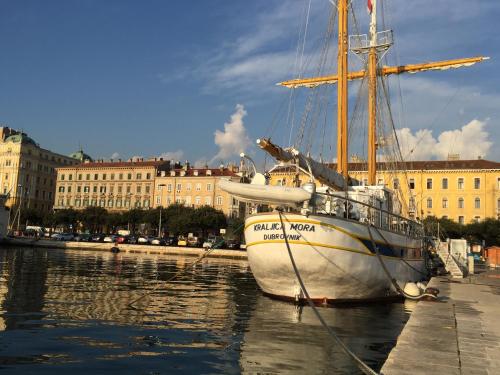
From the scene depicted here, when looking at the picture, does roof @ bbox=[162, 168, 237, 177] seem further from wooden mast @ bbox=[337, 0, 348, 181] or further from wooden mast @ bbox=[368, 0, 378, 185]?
wooden mast @ bbox=[337, 0, 348, 181]

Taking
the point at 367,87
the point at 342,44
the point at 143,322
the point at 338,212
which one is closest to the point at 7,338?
the point at 143,322

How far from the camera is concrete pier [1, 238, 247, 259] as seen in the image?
68.5 metres

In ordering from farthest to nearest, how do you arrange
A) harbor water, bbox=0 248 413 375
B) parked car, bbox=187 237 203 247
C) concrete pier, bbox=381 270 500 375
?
parked car, bbox=187 237 203 247, harbor water, bbox=0 248 413 375, concrete pier, bbox=381 270 500 375

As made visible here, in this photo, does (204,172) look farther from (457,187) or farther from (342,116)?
(342,116)

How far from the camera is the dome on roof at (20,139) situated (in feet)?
431

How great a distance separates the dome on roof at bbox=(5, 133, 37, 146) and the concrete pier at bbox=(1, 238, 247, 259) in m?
59.7

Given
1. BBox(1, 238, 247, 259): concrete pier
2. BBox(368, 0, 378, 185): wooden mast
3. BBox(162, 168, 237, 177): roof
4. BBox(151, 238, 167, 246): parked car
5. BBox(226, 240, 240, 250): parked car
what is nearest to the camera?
BBox(368, 0, 378, 185): wooden mast

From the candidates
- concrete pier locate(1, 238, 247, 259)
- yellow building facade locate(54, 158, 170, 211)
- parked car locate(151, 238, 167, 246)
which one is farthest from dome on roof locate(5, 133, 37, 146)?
parked car locate(151, 238, 167, 246)

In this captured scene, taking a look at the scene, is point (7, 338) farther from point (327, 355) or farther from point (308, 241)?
point (308, 241)

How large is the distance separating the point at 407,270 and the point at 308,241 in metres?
9.15

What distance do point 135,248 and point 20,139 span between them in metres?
76.4

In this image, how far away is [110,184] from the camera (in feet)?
402

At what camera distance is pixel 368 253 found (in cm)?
1973

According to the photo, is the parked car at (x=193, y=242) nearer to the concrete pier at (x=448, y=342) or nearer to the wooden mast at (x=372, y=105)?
the wooden mast at (x=372, y=105)
